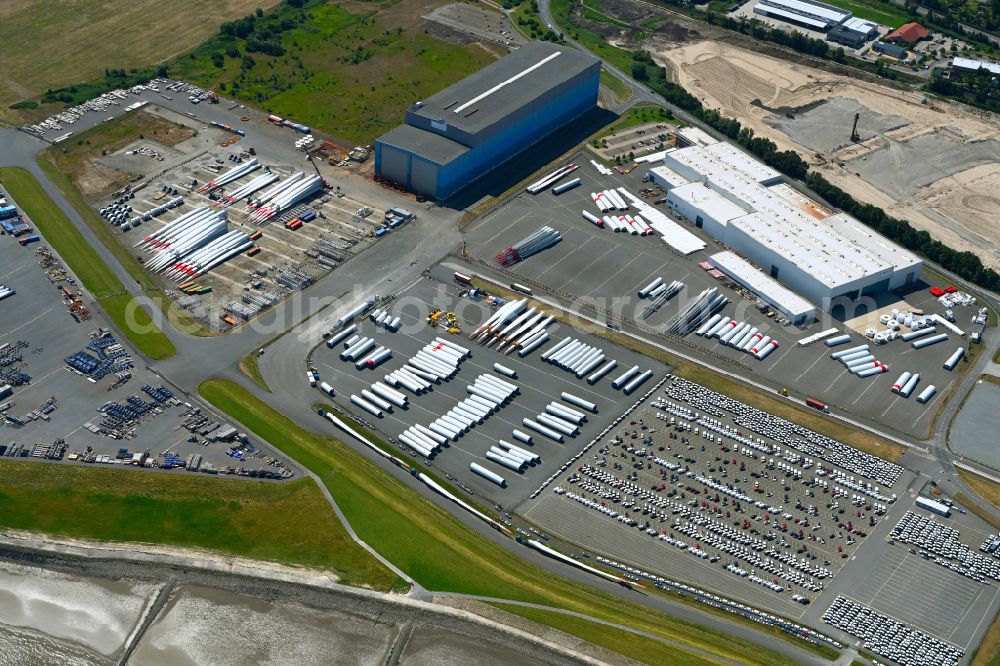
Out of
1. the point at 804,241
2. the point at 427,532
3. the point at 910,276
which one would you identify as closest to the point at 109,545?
the point at 427,532

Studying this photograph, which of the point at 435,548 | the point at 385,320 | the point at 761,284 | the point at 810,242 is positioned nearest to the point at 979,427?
the point at 761,284

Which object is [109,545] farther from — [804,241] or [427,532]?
[804,241]

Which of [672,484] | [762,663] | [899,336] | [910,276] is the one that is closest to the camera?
[762,663]

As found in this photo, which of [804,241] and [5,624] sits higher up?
[804,241]

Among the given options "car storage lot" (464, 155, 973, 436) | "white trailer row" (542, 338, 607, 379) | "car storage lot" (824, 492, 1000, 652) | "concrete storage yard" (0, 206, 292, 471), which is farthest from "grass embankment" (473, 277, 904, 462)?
"concrete storage yard" (0, 206, 292, 471)

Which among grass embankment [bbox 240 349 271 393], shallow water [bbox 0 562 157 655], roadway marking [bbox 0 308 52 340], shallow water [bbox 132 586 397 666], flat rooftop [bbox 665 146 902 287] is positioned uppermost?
flat rooftop [bbox 665 146 902 287]

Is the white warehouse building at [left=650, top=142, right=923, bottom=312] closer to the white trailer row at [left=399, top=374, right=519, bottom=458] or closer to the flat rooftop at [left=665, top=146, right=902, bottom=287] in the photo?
the flat rooftop at [left=665, top=146, right=902, bottom=287]
